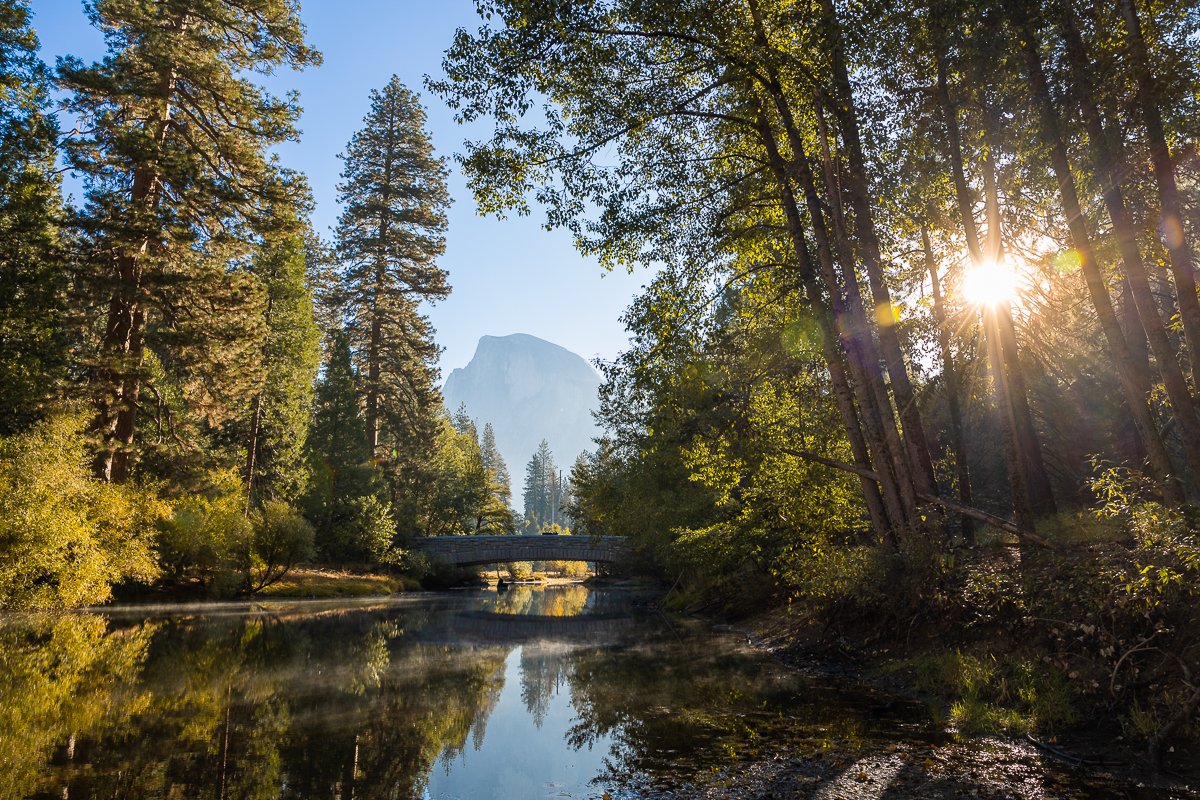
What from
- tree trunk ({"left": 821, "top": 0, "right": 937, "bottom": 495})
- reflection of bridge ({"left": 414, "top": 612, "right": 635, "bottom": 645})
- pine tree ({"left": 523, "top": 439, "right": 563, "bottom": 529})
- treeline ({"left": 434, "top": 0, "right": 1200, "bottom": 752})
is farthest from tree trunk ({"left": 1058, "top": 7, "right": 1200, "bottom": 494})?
pine tree ({"left": 523, "top": 439, "right": 563, "bottom": 529})

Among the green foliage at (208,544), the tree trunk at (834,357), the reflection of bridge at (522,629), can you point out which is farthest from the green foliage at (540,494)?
the tree trunk at (834,357)

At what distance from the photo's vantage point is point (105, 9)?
2080cm

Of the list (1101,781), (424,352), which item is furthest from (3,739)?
(424,352)

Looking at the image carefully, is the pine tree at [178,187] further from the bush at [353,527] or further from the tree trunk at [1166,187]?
the tree trunk at [1166,187]

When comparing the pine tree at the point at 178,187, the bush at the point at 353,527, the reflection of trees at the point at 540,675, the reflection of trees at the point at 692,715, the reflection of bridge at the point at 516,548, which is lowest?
the reflection of trees at the point at 540,675

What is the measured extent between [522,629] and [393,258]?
Result: 28848 mm

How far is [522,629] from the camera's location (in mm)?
23219

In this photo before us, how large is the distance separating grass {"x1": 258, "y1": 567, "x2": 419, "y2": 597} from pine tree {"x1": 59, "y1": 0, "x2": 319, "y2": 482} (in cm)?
1151

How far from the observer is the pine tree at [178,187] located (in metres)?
20.0

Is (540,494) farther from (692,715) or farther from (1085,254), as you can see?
(692,715)

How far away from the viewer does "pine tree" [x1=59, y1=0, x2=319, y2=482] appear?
65.7 feet

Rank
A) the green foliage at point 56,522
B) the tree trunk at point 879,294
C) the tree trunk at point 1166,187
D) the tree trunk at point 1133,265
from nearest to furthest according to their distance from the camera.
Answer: the tree trunk at point 1133,265 < the tree trunk at point 1166,187 < the tree trunk at point 879,294 < the green foliage at point 56,522

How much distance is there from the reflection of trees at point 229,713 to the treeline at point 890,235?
6633mm

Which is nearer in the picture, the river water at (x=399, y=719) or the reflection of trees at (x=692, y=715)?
the river water at (x=399, y=719)
